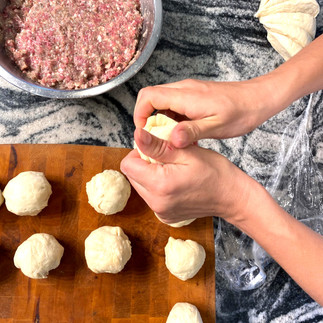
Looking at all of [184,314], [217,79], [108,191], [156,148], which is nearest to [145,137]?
[156,148]

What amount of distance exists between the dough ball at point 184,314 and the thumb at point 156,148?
53cm

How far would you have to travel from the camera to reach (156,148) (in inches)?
32.0

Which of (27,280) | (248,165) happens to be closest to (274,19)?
(248,165)

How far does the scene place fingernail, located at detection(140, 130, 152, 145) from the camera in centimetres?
76

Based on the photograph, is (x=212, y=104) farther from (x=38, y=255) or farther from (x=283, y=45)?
(x=283, y=45)

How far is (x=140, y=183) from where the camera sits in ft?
2.99

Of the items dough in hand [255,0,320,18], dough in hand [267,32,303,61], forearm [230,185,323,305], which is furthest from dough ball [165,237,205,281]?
dough in hand [255,0,320,18]

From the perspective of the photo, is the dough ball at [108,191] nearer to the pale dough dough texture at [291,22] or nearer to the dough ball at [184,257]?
the dough ball at [184,257]

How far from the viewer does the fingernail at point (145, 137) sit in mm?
761

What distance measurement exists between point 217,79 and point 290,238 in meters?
0.94

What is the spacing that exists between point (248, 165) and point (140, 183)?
2.71ft

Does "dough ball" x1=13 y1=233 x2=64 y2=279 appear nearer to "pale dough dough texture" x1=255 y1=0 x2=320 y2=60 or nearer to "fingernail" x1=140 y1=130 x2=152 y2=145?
"fingernail" x1=140 y1=130 x2=152 y2=145

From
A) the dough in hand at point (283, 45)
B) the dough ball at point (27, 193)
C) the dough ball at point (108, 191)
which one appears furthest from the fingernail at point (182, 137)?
the dough in hand at point (283, 45)

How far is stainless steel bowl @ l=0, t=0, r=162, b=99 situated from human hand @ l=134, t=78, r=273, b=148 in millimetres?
359
